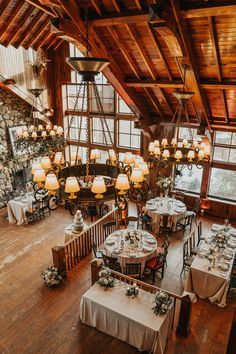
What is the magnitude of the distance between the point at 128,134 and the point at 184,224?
4453 mm

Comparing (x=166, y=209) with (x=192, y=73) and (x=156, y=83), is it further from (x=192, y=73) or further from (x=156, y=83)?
(x=192, y=73)

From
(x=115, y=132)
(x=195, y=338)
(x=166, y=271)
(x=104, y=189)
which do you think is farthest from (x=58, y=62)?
(x=195, y=338)

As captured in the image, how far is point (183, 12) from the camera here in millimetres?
5039

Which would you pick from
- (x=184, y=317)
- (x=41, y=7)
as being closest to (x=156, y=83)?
(x=41, y=7)

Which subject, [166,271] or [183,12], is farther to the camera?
[166,271]

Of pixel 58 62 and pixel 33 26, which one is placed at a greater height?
pixel 33 26

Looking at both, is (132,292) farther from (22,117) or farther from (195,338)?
(22,117)

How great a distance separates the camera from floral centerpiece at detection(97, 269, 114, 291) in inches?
215

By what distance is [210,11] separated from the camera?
15.9ft

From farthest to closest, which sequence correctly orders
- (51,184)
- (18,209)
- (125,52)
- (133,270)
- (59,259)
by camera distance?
(18,209) < (125,52) < (59,259) < (133,270) < (51,184)

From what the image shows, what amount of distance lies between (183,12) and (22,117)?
869 cm

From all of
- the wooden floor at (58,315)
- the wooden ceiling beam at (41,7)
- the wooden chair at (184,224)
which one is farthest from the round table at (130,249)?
the wooden ceiling beam at (41,7)

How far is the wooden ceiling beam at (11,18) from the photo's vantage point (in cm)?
830

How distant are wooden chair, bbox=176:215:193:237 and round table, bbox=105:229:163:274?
2.17 m
